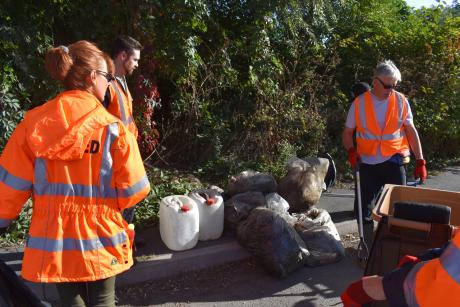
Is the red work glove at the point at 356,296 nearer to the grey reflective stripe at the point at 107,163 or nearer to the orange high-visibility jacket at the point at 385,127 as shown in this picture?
the grey reflective stripe at the point at 107,163

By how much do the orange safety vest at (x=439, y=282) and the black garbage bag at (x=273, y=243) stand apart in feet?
8.92

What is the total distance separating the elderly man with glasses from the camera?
169 inches

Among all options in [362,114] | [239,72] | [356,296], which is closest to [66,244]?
[356,296]

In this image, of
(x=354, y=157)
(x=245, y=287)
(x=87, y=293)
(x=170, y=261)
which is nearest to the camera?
(x=87, y=293)

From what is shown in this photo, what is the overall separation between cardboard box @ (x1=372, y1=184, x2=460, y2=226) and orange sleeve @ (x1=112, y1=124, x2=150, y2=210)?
Result: 1.79 metres

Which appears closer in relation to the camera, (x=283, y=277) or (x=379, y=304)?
(x=379, y=304)

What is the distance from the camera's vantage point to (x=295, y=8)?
22.5ft

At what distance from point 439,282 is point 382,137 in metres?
3.11

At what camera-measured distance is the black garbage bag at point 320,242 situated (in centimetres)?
447

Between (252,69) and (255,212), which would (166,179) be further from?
(252,69)

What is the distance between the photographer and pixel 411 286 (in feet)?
4.78

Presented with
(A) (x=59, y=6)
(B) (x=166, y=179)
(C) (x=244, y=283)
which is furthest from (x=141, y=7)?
(C) (x=244, y=283)

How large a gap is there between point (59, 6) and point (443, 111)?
7064mm

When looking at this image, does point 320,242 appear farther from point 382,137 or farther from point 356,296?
point 356,296
